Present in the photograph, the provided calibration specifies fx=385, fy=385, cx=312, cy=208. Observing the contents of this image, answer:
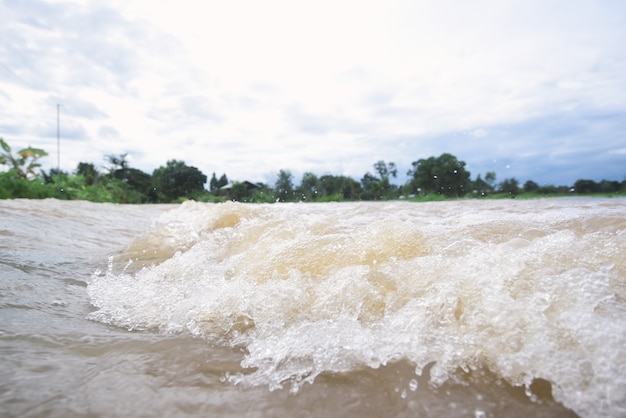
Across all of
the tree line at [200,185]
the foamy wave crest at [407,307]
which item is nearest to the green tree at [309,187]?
the tree line at [200,185]

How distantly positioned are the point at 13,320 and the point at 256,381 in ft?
3.30

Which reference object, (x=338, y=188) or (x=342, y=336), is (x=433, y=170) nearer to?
(x=338, y=188)

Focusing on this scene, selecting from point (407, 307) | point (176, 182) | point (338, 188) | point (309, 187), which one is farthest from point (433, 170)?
point (407, 307)

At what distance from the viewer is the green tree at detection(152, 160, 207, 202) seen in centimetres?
3335

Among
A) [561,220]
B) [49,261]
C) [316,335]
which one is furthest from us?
[561,220]

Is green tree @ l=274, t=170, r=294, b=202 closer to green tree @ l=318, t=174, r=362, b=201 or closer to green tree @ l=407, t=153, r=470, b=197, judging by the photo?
green tree @ l=318, t=174, r=362, b=201

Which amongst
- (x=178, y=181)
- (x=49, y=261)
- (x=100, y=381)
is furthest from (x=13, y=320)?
(x=178, y=181)

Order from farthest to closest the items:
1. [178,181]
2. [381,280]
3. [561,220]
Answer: [178,181] → [561,220] → [381,280]

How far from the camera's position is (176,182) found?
34812 mm

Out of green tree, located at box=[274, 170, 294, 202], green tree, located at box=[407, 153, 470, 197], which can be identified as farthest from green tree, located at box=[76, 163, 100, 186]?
green tree, located at box=[407, 153, 470, 197]

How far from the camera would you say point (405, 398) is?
2.98 feet

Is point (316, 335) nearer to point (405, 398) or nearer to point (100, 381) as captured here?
point (405, 398)

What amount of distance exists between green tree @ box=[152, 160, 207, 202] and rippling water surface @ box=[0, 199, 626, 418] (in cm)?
3179

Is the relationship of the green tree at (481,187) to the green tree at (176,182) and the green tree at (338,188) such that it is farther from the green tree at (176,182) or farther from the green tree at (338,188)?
the green tree at (176,182)
